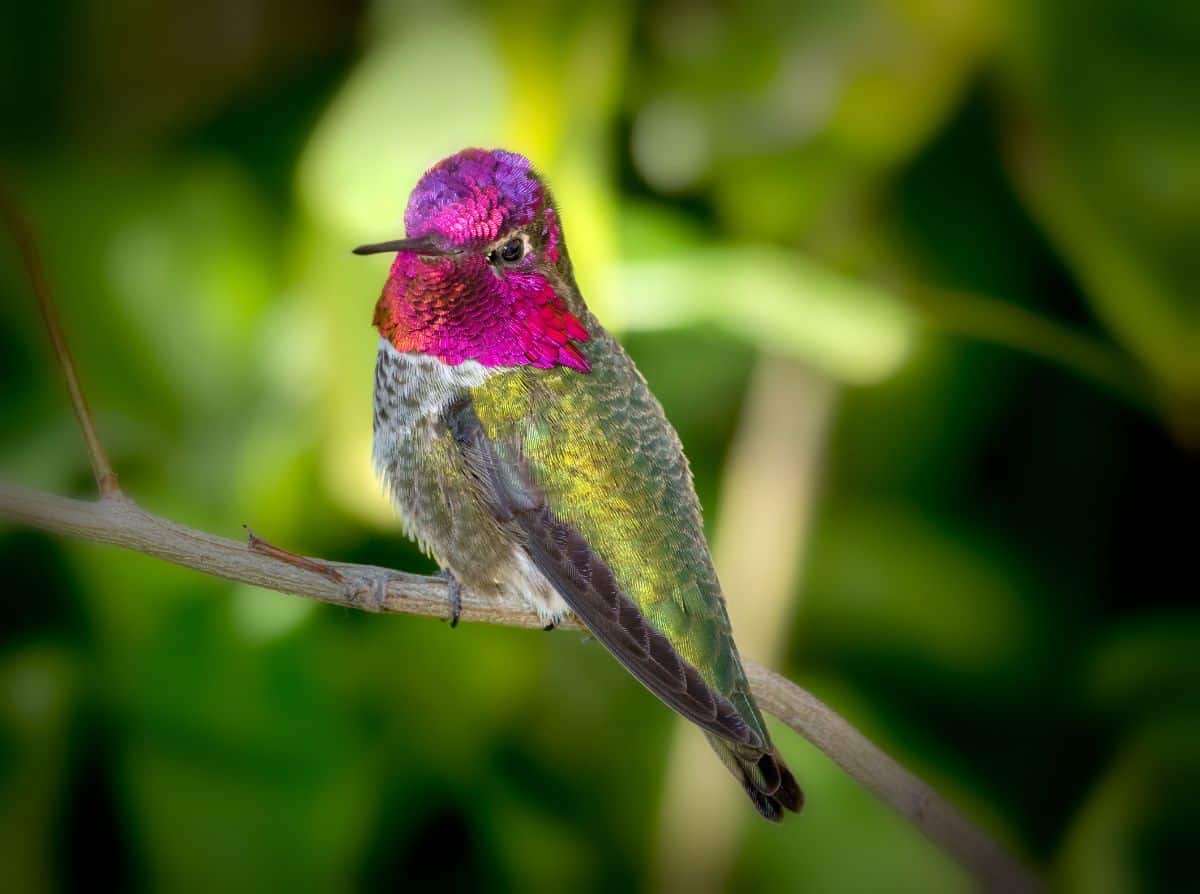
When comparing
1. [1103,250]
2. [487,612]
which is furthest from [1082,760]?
[487,612]

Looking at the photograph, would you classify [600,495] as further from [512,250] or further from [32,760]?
[32,760]

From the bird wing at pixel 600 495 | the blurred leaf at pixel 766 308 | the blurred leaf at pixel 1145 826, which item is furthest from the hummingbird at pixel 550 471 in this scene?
the blurred leaf at pixel 1145 826

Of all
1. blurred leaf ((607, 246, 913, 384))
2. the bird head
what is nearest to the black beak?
the bird head

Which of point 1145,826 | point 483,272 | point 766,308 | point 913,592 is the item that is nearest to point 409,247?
point 483,272

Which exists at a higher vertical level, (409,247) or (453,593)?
(409,247)

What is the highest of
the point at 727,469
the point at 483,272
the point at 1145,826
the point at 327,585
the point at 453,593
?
the point at 483,272

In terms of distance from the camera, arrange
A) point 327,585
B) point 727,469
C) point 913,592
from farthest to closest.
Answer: point 913,592, point 727,469, point 327,585

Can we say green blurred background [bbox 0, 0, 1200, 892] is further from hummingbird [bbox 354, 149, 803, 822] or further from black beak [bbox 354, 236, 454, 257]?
black beak [bbox 354, 236, 454, 257]
